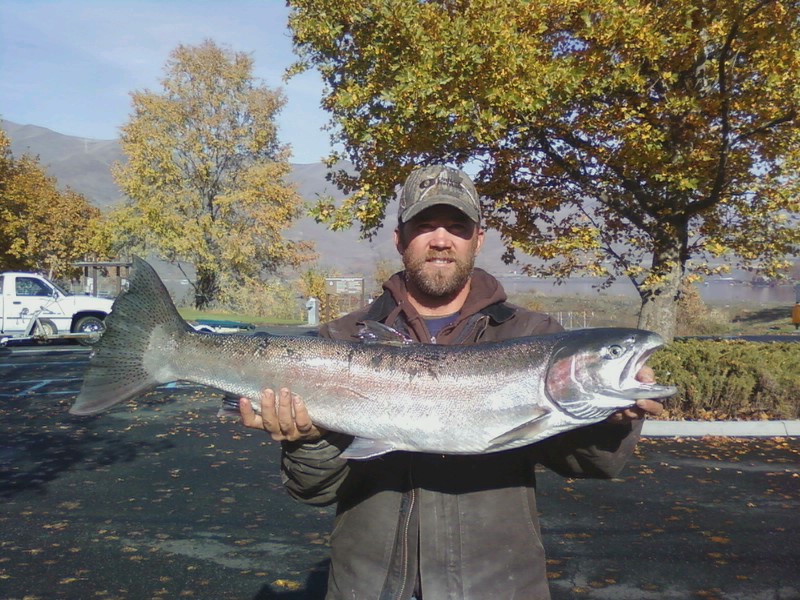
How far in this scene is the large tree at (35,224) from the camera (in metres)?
40.8

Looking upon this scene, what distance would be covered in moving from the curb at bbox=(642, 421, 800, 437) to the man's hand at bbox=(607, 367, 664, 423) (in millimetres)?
8339

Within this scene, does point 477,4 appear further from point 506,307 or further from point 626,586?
point 506,307

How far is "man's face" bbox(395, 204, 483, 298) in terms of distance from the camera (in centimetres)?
287

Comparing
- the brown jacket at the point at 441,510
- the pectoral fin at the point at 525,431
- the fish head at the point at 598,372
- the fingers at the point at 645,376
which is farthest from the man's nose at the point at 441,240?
the fingers at the point at 645,376

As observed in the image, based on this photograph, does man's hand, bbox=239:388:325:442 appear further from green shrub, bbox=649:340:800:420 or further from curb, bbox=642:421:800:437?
green shrub, bbox=649:340:800:420

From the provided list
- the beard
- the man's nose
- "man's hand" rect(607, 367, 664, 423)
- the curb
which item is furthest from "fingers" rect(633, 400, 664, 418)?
the curb

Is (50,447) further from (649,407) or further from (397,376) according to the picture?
(649,407)

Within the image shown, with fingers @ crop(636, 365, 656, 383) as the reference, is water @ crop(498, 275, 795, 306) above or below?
above

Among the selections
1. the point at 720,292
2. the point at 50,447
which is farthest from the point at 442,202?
the point at 720,292

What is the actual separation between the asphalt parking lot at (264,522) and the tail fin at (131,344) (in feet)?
9.06

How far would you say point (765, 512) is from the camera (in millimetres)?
6988

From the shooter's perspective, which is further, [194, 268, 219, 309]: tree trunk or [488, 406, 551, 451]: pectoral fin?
[194, 268, 219, 309]: tree trunk

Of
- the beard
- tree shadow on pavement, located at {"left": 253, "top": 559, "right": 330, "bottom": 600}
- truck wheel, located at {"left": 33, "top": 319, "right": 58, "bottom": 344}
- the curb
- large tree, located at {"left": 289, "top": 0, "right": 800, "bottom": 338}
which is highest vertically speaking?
large tree, located at {"left": 289, "top": 0, "right": 800, "bottom": 338}

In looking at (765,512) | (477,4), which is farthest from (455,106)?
(765,512)
